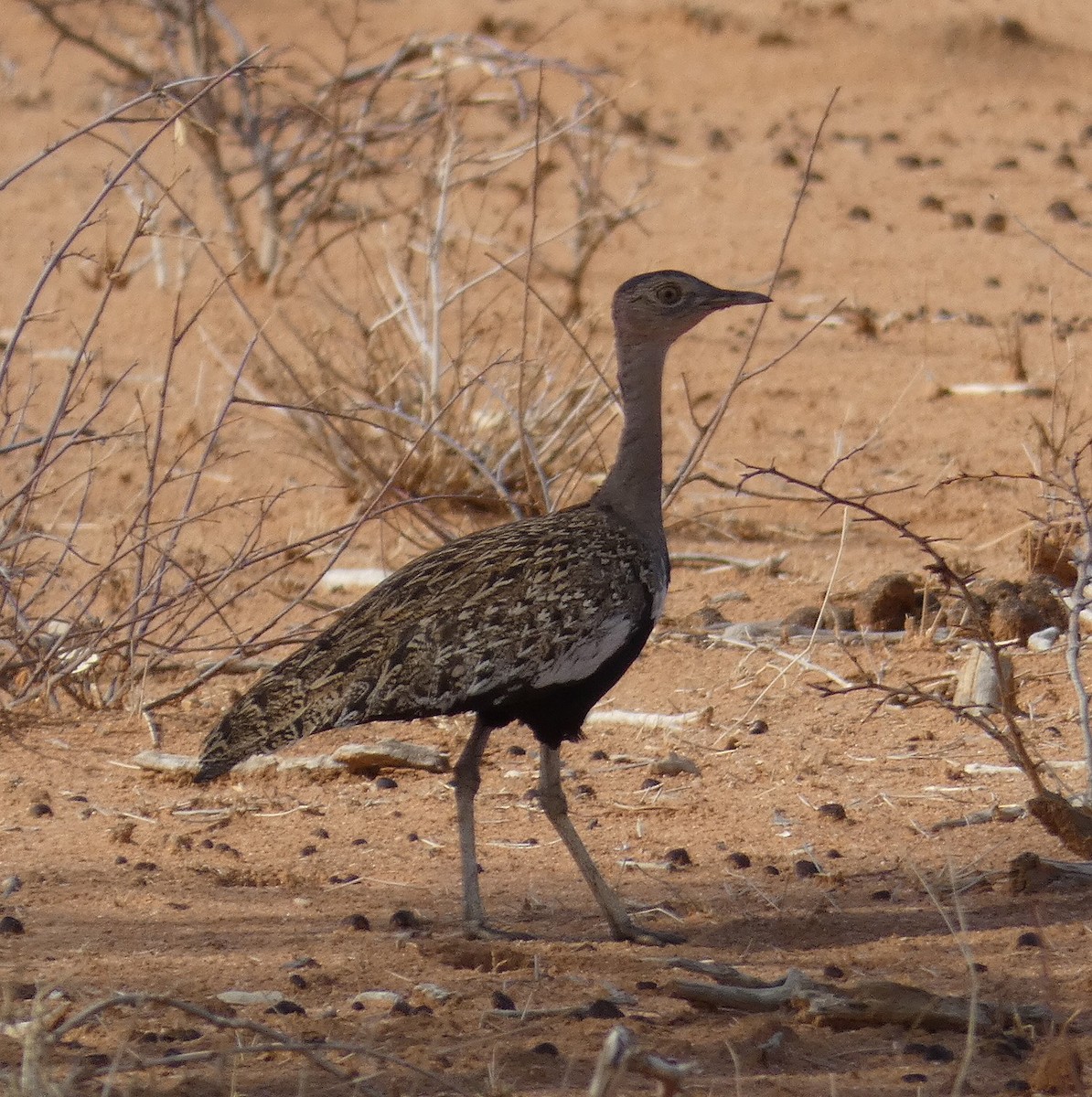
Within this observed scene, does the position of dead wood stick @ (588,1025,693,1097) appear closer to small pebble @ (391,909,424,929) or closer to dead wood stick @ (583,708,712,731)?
small pebble @ (391,909,424,929)

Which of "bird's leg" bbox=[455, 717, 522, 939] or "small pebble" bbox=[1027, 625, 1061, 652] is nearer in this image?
"bird's leg" bbox=[455, 717, 522, 939]

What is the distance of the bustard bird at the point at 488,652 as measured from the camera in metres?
4.21

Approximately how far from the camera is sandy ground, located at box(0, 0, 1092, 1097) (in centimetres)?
345

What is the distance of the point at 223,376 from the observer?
9.80 metres

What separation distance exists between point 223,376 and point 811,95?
7.48 meters

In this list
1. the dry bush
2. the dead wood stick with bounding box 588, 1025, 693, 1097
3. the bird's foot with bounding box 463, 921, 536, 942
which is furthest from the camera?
the dry bush

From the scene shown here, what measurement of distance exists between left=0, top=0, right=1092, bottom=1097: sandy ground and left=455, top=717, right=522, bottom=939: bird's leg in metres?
0.09

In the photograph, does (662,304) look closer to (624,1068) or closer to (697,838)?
(697,838)

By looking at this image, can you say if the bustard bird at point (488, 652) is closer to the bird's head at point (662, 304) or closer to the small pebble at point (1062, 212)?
the bird's head at point (662, 304)

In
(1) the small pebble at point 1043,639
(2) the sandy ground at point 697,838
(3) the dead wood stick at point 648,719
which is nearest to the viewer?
(2) the sandy ground at point 697,838

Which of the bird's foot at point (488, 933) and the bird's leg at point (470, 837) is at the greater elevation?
the bird's leg at point (470, 837)

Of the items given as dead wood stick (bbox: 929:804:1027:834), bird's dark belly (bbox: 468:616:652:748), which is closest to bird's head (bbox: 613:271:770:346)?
bird's dark belly (bbox: 468:616:652:748)

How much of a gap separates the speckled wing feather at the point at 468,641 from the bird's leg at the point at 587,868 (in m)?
0.20

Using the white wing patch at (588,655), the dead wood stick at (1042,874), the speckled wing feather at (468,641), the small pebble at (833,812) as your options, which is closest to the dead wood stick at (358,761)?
the speckled wing feather at (468,641)
